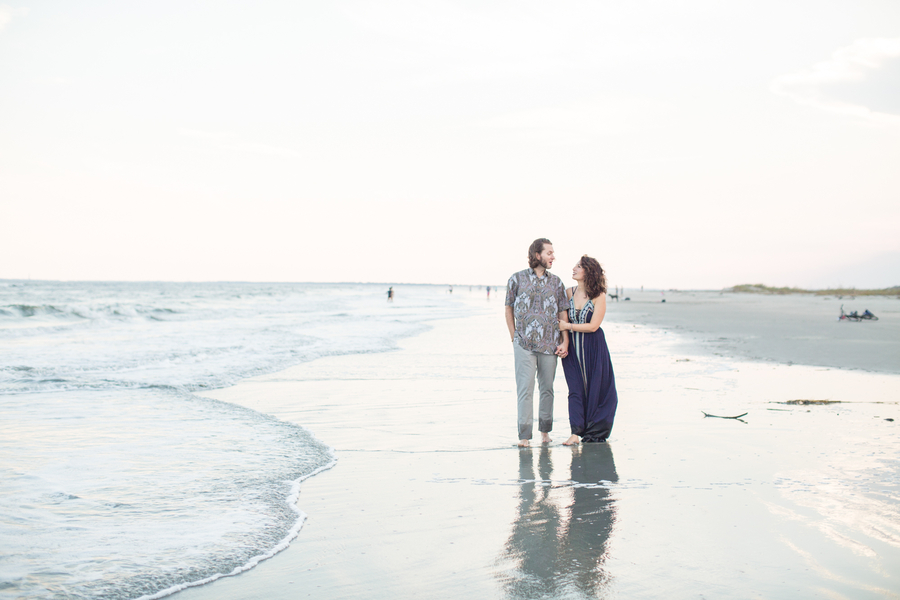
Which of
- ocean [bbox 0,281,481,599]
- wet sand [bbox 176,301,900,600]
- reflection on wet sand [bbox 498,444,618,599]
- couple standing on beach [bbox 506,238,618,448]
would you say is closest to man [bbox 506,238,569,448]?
couple standing on beach [bbox 506,238,618,448]

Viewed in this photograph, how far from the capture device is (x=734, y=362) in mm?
11391

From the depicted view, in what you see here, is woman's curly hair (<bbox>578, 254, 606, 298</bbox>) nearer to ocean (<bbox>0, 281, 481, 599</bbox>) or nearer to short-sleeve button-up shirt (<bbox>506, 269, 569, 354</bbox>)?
short-sleeve button-up shirt (<bbox>506, 269, 569, 354</bbox>)

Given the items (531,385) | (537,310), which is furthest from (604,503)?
(537,310)

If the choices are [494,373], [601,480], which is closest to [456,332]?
[494,373]

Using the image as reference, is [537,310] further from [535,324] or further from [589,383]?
[589,383]

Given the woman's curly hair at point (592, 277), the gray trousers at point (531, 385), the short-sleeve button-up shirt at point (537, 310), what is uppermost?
the woman's curly hair at point (592, 277)

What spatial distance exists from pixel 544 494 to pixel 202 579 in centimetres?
222

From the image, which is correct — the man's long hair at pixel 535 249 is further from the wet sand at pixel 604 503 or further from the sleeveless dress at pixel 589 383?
the wet sand at pixel 604 503

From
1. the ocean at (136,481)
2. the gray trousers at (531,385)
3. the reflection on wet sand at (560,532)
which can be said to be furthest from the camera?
the gray trousers at (531,385)

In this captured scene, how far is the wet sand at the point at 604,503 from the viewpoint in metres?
2.83

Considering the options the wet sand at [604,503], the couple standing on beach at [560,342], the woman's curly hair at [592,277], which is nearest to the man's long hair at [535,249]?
the couple standing on beach at [560,342]

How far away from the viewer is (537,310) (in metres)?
5.55

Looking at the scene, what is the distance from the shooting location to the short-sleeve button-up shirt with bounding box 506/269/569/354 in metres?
5.55

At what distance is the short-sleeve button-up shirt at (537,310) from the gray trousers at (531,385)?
0.31 feet
